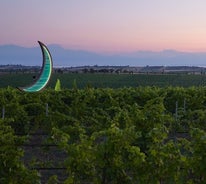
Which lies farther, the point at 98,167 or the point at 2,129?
the point at 2,129

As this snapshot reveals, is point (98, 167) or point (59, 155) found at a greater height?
point (98, 167)

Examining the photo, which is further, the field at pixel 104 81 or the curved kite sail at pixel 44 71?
the field at pixel 104 81

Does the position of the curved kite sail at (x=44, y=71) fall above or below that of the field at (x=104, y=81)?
above

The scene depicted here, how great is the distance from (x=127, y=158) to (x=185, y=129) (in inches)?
276

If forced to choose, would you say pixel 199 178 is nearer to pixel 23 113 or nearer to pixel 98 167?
pixel 98 167

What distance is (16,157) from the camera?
6.18 metres

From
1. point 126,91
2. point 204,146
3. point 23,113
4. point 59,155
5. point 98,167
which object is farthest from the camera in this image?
point 126,91

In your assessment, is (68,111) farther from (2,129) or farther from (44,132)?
(2,129)

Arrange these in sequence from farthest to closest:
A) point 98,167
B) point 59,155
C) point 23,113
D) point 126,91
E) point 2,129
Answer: point 126,91
point 23,113
point 59,155
point 2,129
point 98,167

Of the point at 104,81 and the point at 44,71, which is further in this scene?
the point at 104,81

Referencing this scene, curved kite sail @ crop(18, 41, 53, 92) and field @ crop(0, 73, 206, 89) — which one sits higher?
curved kite sail @ crop(18, 41, 53, 92)

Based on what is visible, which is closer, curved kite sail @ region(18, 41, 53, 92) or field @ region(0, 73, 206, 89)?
curved kite sail @ region(18, 41, 53, 92)

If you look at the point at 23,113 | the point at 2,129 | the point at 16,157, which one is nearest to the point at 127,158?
the point at 16,157

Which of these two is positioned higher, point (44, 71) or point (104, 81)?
point (44, 71)
